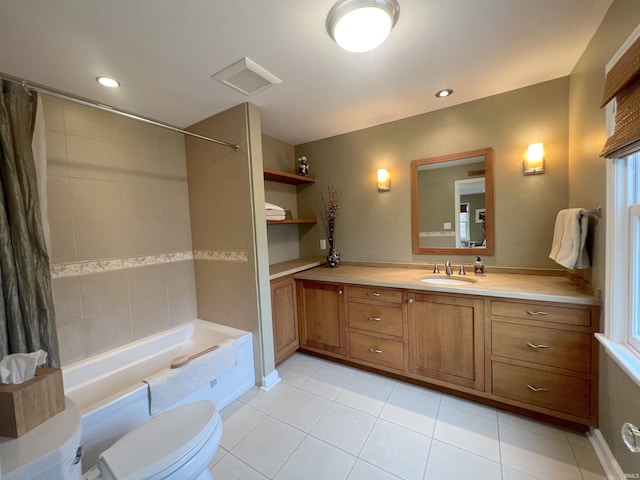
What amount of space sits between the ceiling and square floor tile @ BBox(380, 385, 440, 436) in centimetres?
236

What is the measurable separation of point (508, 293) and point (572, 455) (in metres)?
0.90

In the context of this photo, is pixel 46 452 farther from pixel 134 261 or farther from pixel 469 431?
pixel 469 431

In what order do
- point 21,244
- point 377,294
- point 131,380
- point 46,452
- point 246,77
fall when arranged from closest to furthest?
point 46,452, point 21,244, point 246,77, point 131,380, point 377,294

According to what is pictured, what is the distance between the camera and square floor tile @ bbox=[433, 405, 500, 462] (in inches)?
57.3

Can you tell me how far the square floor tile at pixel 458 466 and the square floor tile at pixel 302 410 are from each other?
0.74 metres

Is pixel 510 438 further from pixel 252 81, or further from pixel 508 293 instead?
pixel 252 81

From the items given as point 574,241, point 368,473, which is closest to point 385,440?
point 368,473

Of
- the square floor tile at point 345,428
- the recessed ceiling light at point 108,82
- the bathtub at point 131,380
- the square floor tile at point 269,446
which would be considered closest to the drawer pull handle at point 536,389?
the square floor tile at point 345,428

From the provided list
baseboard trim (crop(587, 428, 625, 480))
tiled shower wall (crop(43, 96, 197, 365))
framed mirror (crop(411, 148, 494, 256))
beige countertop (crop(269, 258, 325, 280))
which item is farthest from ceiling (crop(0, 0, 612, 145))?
baseboard trim (crop(587, 428, 625, 480))

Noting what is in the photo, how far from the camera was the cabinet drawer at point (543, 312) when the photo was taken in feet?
4.72

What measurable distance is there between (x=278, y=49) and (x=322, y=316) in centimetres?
211

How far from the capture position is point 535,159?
1945 millimetres

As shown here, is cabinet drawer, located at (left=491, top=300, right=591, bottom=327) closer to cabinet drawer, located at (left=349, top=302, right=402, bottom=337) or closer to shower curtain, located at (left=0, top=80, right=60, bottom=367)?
cabinet drawer, located at (left=349, top=302, right=402, bottom=337)

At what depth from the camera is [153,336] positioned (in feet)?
7.04
